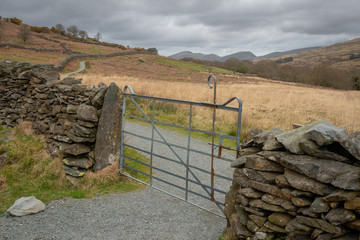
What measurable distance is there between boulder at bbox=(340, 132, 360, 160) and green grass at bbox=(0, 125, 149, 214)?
172 inches

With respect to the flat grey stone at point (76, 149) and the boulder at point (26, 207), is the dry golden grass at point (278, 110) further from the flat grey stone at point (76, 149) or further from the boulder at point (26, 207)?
the boulder at point (26, 207)

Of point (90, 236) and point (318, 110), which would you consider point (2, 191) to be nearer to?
point (90, 236)

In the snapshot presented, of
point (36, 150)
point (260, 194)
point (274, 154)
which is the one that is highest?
point (274, 154)

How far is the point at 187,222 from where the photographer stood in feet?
15.7

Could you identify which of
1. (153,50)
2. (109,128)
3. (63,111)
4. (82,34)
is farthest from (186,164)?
(82,34)

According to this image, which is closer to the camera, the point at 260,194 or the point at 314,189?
the point at 314,189

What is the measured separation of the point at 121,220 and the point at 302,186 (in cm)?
312

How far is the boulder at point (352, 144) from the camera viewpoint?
8.67ft

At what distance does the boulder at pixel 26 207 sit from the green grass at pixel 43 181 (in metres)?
0.33

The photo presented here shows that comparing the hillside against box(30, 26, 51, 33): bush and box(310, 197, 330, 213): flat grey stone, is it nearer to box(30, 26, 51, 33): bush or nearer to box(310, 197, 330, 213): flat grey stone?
box(30, 26, 51, 33): bush

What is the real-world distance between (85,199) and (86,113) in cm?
190

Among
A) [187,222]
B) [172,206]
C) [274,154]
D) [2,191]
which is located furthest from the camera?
[2,191]

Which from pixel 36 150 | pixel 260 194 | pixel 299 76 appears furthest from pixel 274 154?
pixel 299 76

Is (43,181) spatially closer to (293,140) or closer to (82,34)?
(293,140)
